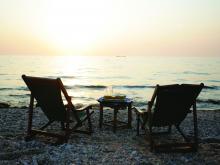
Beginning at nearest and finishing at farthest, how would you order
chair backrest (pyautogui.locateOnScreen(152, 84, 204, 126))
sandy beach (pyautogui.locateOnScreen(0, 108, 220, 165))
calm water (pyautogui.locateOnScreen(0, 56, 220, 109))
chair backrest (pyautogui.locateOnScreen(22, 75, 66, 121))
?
sandy beach (pyautogui.locateOnScreen(0, 108, 220, 165))
chair backrest (pyautogui.locateOnScreen(152, 84, 204, 126))
chair backrest (pyautogui.locateOnScreen(22, 75, 66, 121))
calm water (pyautogui.locateOnScreen(0, 56, 220, 109))

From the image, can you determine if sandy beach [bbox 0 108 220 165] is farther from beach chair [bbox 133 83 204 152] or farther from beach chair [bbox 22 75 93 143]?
beach chair [bbox 22 75 93 143]

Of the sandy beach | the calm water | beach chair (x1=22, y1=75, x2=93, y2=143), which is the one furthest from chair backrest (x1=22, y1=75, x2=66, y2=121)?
the calm water

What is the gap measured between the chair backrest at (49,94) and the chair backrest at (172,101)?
2249 mm

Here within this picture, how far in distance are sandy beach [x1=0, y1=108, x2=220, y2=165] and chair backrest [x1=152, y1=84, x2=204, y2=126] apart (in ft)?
2.81

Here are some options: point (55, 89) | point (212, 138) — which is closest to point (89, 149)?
point (55, 89)

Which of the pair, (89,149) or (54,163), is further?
(89,149)

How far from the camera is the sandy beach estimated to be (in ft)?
19.5

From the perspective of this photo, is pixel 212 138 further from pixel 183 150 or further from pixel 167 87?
pixel 167 87

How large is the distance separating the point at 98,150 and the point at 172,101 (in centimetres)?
205

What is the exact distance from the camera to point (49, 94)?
6828mm

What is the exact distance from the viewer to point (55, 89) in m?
6.59

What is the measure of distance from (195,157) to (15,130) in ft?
16.9

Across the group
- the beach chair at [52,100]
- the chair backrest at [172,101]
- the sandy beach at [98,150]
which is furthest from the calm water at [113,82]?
the beach chair at [52,100]

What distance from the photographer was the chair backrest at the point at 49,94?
21.6ft
